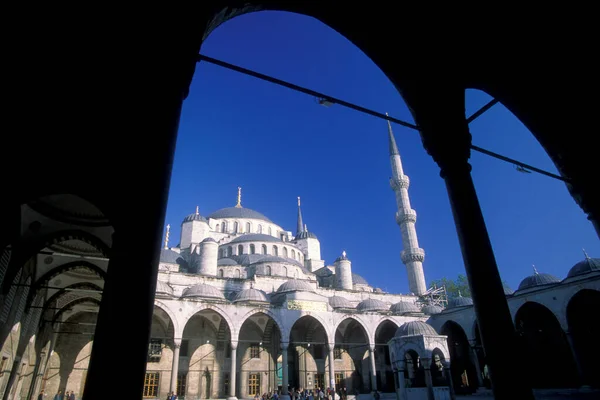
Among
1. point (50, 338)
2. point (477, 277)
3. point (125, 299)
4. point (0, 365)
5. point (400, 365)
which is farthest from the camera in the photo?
point (50, 338)

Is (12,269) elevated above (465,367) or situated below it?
above

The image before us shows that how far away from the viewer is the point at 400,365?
1537cm

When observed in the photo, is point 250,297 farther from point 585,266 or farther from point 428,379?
point 585,266

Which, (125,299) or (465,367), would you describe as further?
(465,367)

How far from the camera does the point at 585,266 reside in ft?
62.5

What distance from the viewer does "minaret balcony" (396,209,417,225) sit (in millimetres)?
33125

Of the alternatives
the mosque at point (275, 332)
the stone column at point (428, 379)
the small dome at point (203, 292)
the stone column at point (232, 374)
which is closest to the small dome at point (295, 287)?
the mosque at point (275, 332)

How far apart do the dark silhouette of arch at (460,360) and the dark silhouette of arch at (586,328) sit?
5819mm

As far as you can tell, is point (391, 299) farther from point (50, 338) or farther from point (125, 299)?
point (125, 299)

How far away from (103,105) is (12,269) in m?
6.20

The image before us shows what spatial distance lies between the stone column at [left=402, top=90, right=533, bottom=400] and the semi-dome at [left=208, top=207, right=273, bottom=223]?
35.0 m

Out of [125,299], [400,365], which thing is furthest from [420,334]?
[125,299]

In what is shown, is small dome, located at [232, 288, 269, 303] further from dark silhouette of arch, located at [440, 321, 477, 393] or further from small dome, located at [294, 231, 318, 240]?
small dome, located at [294, 231, 318, 240]

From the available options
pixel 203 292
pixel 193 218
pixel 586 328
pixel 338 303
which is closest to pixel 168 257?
pixel 193 218
